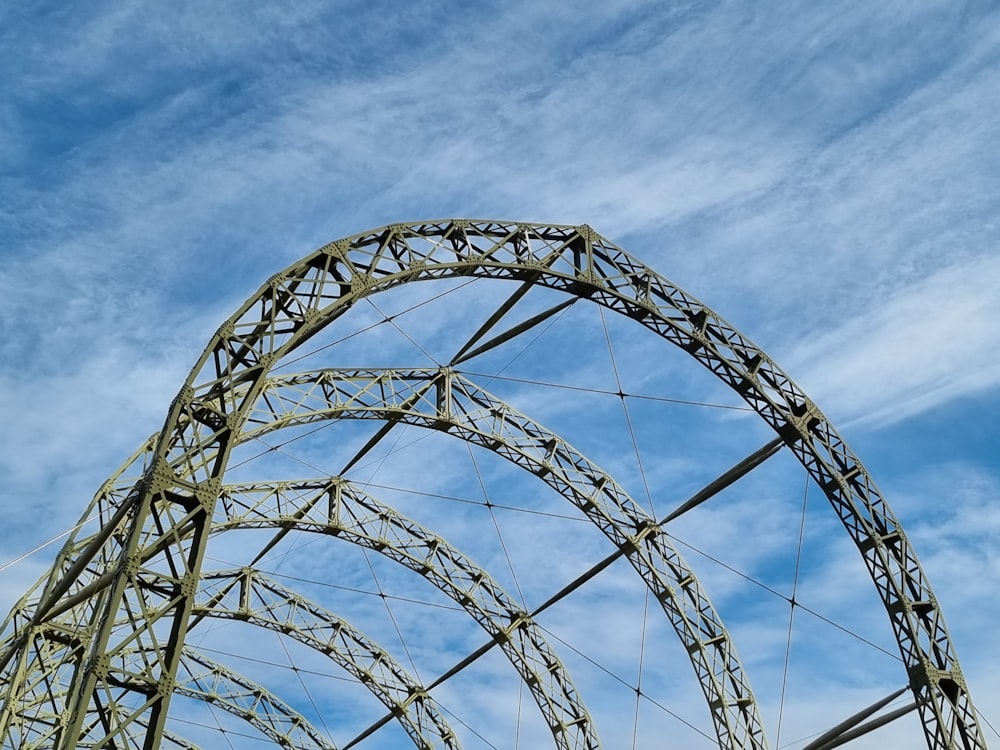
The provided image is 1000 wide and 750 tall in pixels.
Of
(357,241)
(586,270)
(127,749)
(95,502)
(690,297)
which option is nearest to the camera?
(127,749)

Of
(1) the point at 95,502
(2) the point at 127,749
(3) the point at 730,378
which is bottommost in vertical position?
(2) the point at 127,749

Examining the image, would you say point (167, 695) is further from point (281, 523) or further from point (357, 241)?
point (281, 523)

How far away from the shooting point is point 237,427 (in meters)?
15.3

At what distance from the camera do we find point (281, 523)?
27328mm

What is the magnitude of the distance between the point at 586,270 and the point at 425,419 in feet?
19.9

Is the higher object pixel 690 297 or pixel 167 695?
pixel 690 297

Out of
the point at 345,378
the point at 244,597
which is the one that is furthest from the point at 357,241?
the point at 244,597

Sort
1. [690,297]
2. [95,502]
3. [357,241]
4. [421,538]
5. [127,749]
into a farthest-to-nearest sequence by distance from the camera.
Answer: [421,538]
[95,502]
[690,297]
[357,241]
[127,749]

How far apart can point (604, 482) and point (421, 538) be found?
5.79 meters

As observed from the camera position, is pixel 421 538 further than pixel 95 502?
Yes

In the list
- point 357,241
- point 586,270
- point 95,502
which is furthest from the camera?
point 95,502

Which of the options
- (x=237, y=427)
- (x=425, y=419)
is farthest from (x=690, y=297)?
(x=237, y=427)

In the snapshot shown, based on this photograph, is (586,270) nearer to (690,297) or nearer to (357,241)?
(690,297)

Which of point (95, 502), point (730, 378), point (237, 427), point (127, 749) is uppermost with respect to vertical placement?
point (730, 378)
